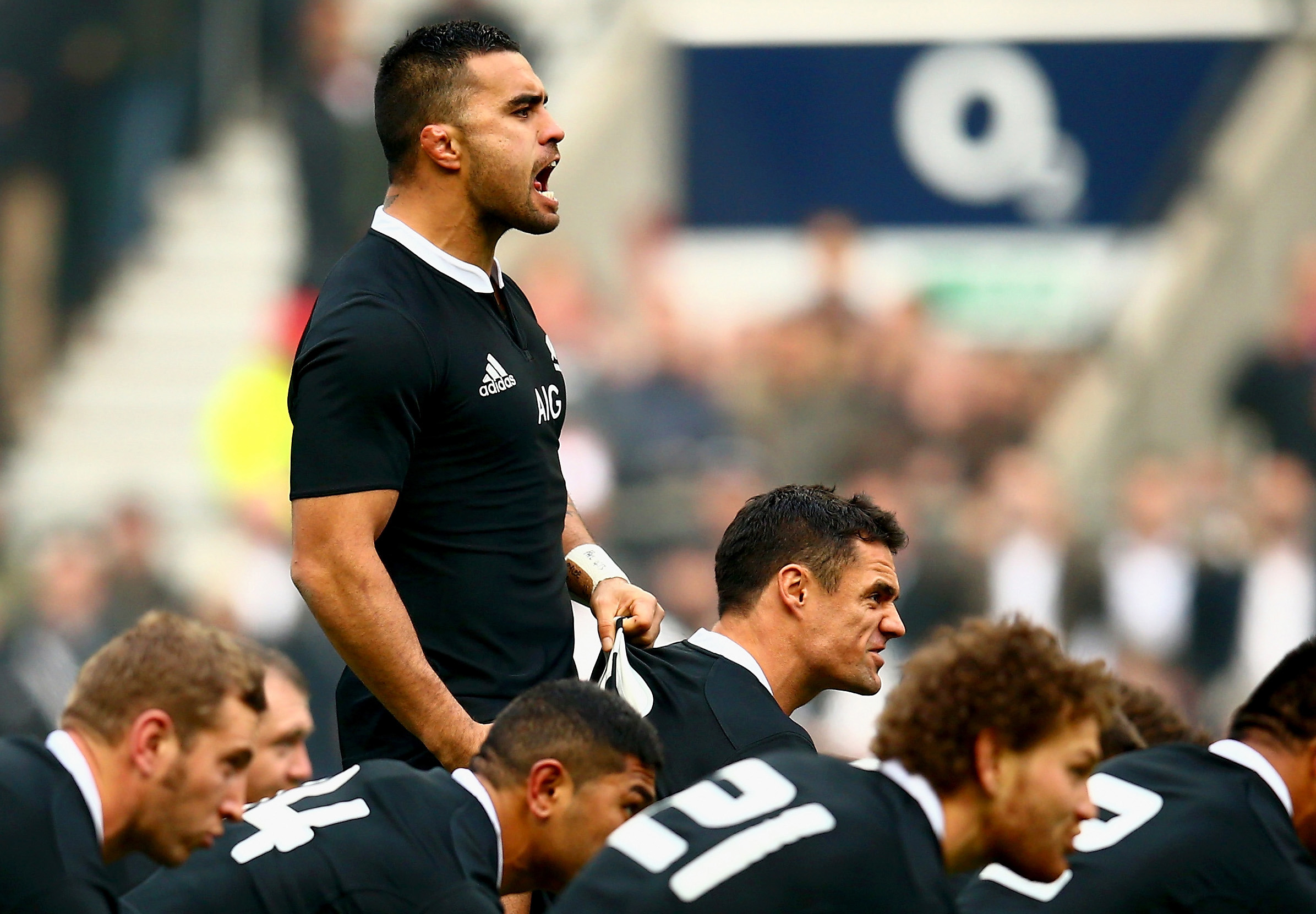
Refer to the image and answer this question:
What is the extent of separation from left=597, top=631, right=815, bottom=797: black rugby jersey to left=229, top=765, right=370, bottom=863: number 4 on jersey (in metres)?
0.62

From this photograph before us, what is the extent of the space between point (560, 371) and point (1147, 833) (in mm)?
1433

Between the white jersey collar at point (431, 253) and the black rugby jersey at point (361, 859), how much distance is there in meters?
0.92

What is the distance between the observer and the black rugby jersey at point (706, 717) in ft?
12.6

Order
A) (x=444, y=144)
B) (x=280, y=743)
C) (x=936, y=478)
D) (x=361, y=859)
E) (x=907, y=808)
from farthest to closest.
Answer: (x=936, y=478), (x=280, y=743), (x=444, y=144), (x=361, y=859), (x=907, y=808)

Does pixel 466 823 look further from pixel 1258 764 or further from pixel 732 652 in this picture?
pixel 1258 764

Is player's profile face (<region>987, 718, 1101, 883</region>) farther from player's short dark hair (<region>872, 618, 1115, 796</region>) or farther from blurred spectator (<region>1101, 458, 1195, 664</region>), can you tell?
blurred spectator (<region>1101, 458, 1195, 664</region>)

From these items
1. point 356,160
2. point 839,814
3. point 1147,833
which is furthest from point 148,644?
point 356,160

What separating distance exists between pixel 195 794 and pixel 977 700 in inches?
53.1

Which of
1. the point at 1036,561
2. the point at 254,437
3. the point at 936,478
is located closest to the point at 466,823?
the point at 1036,561

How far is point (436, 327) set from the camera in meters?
3.60

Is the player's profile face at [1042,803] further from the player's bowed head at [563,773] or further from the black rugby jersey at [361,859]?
the black rugby jersey at [361,859]

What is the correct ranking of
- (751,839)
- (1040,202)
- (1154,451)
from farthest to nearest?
1. (1040,202)
2. (1154,451)
3. (751,839)

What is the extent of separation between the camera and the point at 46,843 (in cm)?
319

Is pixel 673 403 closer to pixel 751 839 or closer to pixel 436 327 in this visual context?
pixel 436 327
